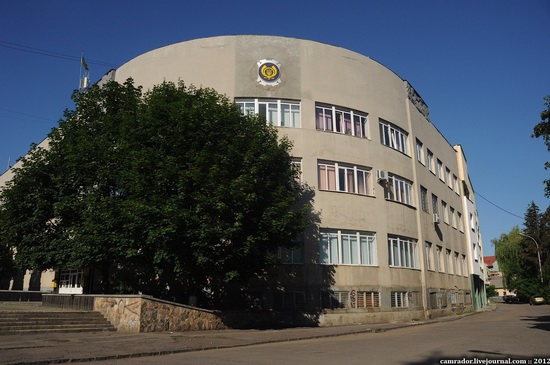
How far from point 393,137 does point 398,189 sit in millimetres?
3172

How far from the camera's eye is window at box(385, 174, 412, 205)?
25833 mm

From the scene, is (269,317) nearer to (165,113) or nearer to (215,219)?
(215,219)

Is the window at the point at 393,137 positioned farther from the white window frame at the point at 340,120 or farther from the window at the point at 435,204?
the window at the point at 435,204

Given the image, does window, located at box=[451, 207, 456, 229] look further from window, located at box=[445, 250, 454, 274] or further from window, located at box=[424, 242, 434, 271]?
window, located at box=[424, 242, 434, 271]

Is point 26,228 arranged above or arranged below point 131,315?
above

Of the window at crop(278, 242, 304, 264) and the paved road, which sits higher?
the window at crop(278, 242, 304, 264)

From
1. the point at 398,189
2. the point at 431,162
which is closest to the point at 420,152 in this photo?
the point at 431,162

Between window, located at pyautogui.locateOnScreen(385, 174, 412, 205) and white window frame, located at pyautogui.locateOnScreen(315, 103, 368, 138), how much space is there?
3096 millimetres

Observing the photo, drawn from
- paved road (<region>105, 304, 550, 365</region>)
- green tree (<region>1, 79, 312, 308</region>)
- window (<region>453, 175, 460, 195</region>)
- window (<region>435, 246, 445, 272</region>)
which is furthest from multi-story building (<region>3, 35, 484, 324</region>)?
window (<region>453, 175, 460, 195</region>)

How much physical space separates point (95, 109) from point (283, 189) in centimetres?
977

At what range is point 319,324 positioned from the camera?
20781 millimetres

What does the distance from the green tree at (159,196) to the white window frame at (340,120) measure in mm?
5533

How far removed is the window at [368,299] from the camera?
22500 mm

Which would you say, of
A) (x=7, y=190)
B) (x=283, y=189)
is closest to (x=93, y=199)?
(x=7, y=190)
